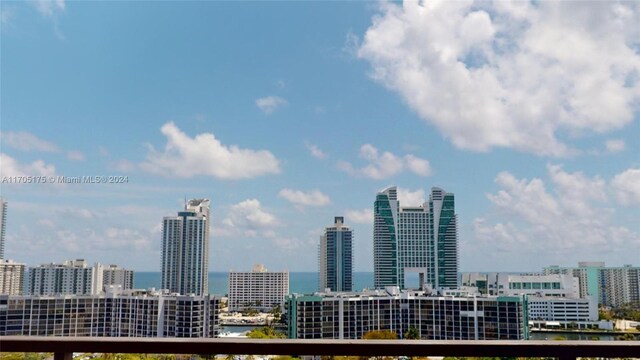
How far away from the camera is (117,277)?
1700cm

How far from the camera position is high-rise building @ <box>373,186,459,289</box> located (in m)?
21.8

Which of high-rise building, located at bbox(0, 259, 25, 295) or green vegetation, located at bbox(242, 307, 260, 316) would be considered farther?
A: green vegetation, located at bbox(242, 307, 260, 316)

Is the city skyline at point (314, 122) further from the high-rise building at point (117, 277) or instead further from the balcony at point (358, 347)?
the balcony at point (358, 347)

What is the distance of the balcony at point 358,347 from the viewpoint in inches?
38.9

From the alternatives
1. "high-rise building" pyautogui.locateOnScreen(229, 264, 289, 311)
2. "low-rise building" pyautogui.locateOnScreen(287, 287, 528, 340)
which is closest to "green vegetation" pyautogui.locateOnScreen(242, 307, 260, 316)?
"high-rise building" pyautogui.locateOnScreen(229, 264, 289, 311)

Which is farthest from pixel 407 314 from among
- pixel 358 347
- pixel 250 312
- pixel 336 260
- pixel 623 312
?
pixel 358 347

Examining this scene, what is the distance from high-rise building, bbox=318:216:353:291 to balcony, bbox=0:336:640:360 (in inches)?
858

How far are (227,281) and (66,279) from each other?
1000 cm

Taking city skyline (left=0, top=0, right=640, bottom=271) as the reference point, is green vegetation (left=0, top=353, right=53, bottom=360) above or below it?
below

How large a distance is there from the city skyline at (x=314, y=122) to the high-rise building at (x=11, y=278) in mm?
923

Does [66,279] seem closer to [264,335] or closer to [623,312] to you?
[623,312]

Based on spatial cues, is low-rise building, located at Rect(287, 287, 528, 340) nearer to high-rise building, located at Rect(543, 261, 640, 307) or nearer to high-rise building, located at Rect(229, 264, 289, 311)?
high-rise building, located at Rect(543, 261, 640, 307)

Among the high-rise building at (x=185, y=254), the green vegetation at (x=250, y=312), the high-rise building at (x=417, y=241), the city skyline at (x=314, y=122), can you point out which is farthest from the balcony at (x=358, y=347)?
the high-rise building at (x=417, y=241)

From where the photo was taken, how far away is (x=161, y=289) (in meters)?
15.7
